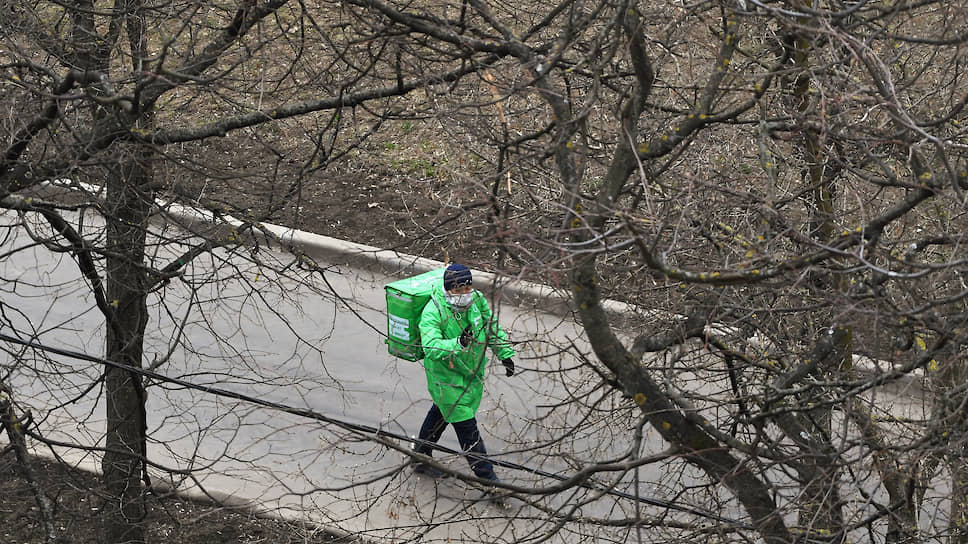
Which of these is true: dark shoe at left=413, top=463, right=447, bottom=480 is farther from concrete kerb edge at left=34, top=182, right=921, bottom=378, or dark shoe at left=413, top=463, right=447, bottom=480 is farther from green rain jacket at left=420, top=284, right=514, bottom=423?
concrete kerb edge at left=34, top=182, right=921, bottom=378

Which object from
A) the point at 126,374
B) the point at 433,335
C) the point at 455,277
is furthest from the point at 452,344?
the point at 126,374

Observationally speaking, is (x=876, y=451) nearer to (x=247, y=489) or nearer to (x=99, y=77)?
(x=99, y=77)

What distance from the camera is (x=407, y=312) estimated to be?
24.7 ft

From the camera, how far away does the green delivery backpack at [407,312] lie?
746cm

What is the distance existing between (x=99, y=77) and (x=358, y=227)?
668cm

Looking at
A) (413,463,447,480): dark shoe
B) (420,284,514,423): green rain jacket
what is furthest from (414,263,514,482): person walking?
(413,463,447,480): dark shoe

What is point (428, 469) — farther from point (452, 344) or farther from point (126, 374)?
point (126, 374)

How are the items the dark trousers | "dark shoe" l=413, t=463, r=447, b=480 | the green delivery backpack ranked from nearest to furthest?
"dark shoe" l=413, t=463, r=447, b=480, the dark trousers, the green delivery backpack

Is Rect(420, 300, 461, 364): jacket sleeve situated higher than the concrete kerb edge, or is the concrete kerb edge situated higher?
the concrete kerb edge

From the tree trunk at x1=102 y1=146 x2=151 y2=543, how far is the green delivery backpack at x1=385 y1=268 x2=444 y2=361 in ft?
5.43

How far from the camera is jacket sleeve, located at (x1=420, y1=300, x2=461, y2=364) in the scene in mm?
7168

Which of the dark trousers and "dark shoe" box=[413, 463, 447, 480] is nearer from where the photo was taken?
"dark shoe" box=[413, 463, 447, 480]

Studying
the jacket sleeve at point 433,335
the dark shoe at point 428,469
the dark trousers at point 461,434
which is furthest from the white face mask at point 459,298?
the dark shoe at point 428,469

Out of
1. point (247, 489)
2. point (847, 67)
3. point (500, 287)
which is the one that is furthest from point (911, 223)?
point (247, 489)
